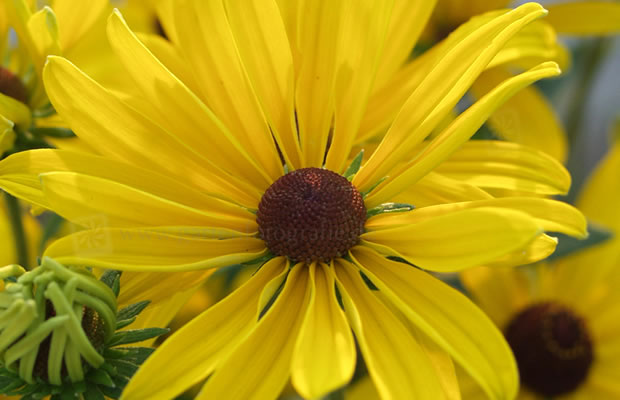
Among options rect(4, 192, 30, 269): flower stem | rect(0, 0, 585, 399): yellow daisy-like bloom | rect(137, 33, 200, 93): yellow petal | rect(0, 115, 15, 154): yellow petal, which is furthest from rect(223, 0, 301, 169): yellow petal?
rect(4, 192, 30, 269): flower stem

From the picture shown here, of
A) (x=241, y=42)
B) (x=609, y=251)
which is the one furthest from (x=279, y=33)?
(x=609, y=251)

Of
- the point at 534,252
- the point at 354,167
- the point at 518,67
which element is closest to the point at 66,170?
the point at 354,167

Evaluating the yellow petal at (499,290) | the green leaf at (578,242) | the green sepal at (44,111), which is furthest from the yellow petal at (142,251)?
the yellow petal at (499,290)

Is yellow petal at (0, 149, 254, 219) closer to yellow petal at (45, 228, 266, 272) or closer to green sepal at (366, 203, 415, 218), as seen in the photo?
yellow petal at (45, 228, 266, 272)

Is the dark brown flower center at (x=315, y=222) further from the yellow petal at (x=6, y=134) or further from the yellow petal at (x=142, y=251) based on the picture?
the yellow petal at (x=6, y=134)

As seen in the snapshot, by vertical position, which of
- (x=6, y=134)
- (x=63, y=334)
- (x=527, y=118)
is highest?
(x=6, y=134)

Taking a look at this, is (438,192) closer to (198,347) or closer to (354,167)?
(354,167)

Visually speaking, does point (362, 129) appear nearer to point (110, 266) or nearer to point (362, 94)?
point (362, 94)
